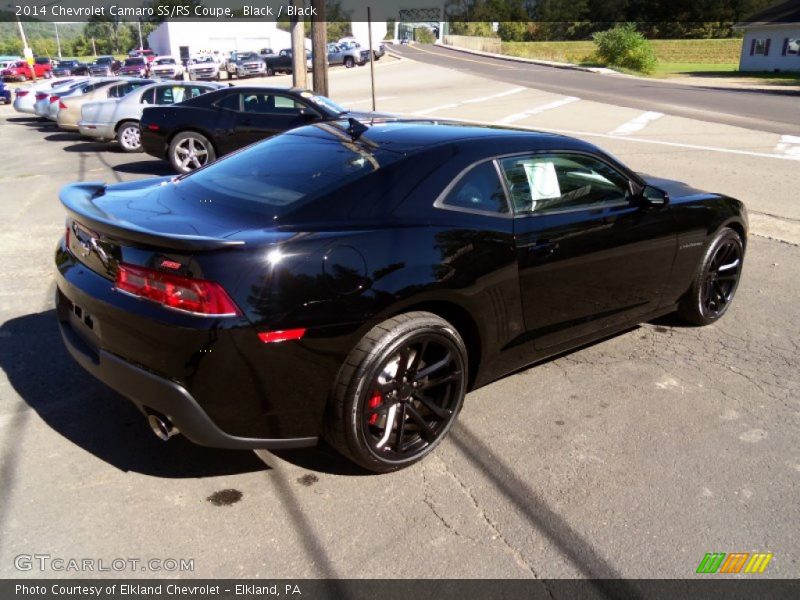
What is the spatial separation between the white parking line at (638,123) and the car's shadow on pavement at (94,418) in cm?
1429

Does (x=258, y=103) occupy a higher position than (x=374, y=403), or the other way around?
(x=258, y=103)

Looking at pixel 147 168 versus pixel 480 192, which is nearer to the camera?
pixel 480 192

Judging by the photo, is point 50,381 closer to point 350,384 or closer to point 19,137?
point 350,384

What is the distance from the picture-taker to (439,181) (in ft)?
11.4

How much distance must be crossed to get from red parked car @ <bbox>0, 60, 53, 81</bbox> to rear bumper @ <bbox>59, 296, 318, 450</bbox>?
174 ft

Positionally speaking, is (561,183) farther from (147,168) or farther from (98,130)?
(98,130)

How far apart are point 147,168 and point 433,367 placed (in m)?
10.5

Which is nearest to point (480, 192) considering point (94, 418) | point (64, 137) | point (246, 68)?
point (94, 418)

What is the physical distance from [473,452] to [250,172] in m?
1.90

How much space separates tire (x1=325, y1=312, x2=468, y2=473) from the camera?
9.94ft

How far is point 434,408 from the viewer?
3400mm

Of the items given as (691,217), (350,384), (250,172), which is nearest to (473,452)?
(350,384)

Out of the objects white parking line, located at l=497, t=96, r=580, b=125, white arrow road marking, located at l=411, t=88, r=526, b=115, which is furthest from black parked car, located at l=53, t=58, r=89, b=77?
white parking line, located at l=497, t=96, r=580, b=125

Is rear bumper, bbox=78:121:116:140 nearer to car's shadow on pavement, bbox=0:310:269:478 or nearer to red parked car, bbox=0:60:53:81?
car's shadow on pavement, bbox=0:310:269:478
